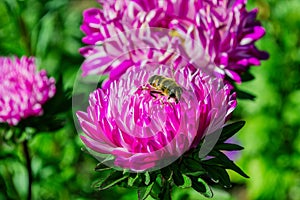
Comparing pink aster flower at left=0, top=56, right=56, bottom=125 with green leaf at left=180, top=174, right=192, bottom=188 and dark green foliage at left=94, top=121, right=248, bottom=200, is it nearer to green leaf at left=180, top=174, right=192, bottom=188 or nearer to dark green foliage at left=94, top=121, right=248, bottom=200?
dark green foliage at left=94, top=121, right=248, bottom=200

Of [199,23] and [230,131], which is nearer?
[230,131]

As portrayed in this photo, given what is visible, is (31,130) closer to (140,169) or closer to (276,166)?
(140,169)

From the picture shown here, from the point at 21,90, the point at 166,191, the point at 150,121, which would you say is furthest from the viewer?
the point at 21,90

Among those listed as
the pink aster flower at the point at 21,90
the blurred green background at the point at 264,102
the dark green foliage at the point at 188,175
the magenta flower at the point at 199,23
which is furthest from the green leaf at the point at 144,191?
the blurred green background at the point at 264,102

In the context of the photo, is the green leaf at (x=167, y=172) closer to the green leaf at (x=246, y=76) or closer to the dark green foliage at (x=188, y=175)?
the dark green foliage at (x=188, y=175)

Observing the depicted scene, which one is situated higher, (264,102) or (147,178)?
(147,178)

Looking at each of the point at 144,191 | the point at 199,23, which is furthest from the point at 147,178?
the point at 199,23

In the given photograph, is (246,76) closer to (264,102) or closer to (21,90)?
(21,90)
